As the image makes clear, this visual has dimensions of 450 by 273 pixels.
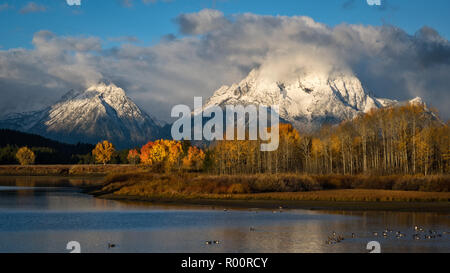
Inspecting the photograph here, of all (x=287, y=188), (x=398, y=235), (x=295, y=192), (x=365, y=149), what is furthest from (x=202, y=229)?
(x=365, y=149)

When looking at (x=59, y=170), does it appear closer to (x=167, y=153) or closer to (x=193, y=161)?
(x=167, y=153)

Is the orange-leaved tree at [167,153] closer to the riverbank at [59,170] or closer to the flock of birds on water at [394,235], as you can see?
the riverbank at [59,170]

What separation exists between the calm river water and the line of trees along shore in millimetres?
42204

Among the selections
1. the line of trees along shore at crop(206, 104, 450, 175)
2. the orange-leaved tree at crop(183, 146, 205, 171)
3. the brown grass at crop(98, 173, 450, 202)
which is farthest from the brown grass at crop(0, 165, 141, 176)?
the brown grass at crop(98, 173, 450, 202)

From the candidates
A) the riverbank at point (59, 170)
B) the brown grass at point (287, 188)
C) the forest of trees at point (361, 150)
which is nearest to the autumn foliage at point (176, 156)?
the forest of trees at point (361, 150)

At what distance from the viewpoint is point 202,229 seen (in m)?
43.2

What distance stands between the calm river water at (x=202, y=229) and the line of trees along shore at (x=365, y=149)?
4220 centimetres

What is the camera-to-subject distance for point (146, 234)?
40.4 meters

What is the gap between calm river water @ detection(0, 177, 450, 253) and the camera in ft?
114

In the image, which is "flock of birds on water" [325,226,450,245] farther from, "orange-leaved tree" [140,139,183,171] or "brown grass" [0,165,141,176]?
"brown grass" [0,165,141,176]

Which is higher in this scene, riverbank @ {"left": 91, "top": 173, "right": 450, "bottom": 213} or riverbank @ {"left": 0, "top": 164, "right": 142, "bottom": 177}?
riverbank @ {"left": 0, "top": 164, "right": 142, "bottom": 177}

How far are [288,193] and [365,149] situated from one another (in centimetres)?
3635
